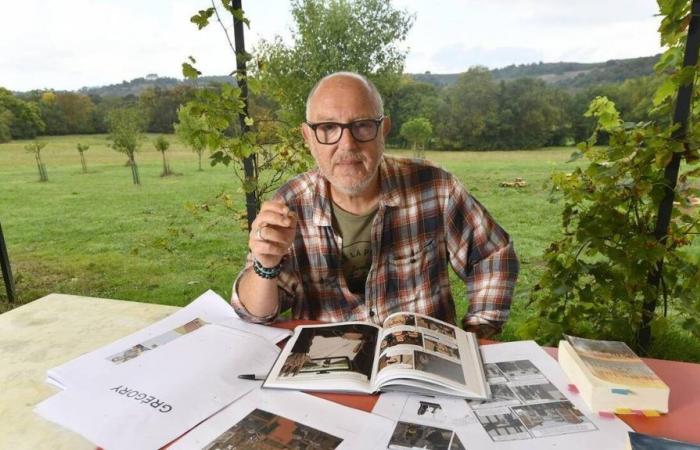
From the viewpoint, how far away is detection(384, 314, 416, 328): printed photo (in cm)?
104

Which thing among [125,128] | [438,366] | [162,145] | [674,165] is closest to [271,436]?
[438,366]

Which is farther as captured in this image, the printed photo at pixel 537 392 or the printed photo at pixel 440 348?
the printed photo at pixel 440 348

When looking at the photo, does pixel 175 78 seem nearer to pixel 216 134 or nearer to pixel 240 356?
pixel 216 134

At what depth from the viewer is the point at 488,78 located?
258cm

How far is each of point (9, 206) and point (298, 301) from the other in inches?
105

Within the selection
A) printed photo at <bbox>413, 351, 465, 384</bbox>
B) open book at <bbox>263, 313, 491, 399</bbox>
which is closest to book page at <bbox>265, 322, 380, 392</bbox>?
open book at <bbox>263, 313, 491, 399</bbox>

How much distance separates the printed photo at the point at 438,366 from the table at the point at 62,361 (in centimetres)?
11

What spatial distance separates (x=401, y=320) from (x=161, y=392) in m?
0.53

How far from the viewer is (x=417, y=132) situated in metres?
2.45

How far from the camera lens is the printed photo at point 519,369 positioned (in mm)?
908

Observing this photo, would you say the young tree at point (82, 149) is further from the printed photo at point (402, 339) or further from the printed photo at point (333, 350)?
the printed photo at point (402, 339)

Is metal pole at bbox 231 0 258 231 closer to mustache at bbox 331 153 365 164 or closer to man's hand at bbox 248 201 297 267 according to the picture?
mustache at bbox 331 153 365 164

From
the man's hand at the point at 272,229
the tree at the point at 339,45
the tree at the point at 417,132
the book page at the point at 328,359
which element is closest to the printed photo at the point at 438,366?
the book page at the point at 328,359

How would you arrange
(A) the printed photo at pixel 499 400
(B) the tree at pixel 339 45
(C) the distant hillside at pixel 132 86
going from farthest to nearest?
(C) the distant hillside at pixel 132 86 → (B) the tree at pixel 339 45 → (A) the printed photo at pixel 499 400
